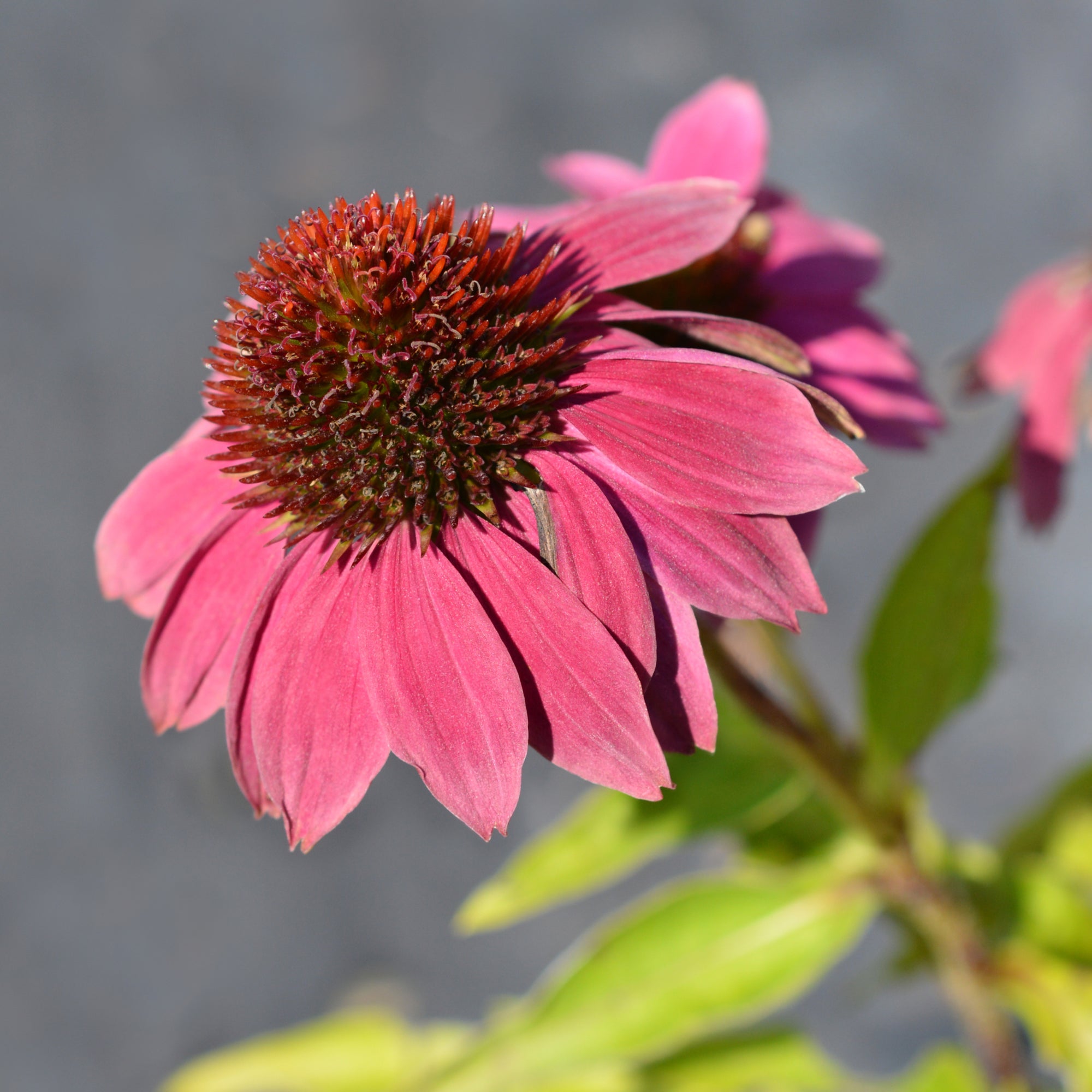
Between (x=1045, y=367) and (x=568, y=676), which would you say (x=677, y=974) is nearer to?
(x=568, y=676)

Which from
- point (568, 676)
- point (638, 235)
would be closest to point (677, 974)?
point (568, 676)

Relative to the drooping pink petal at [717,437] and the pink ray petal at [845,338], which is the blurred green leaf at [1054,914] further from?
the drooping pink petal at [717,437]

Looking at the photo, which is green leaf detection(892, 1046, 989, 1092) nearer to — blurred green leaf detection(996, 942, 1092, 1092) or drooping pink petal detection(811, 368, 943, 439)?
blurred green leaf detection(996, 942, 1092, 1092)

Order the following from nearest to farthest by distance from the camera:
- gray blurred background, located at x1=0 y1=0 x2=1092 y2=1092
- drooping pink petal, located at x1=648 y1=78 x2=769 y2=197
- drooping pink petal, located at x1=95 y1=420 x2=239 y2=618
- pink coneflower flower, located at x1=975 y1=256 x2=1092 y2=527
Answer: drooping pink petal, located at x1=95 y1=420 x2=239 y2=618 < drooping pink petal, located at x1=648 y1=78 x2=769 y2=197 < pink coneflower flower, located at x1=975 y1=256 x2=1092 y2=527 < gray blurred background, located at x1=0 y1=0 x2=1092 y2=1092

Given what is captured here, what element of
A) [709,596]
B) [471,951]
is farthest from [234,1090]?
[709,596]

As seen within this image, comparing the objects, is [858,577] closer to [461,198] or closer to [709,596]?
[461,198]

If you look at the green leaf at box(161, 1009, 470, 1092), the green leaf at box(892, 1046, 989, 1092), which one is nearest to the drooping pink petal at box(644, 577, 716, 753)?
the green leaf at box(892, 1046, 989, 1092)
